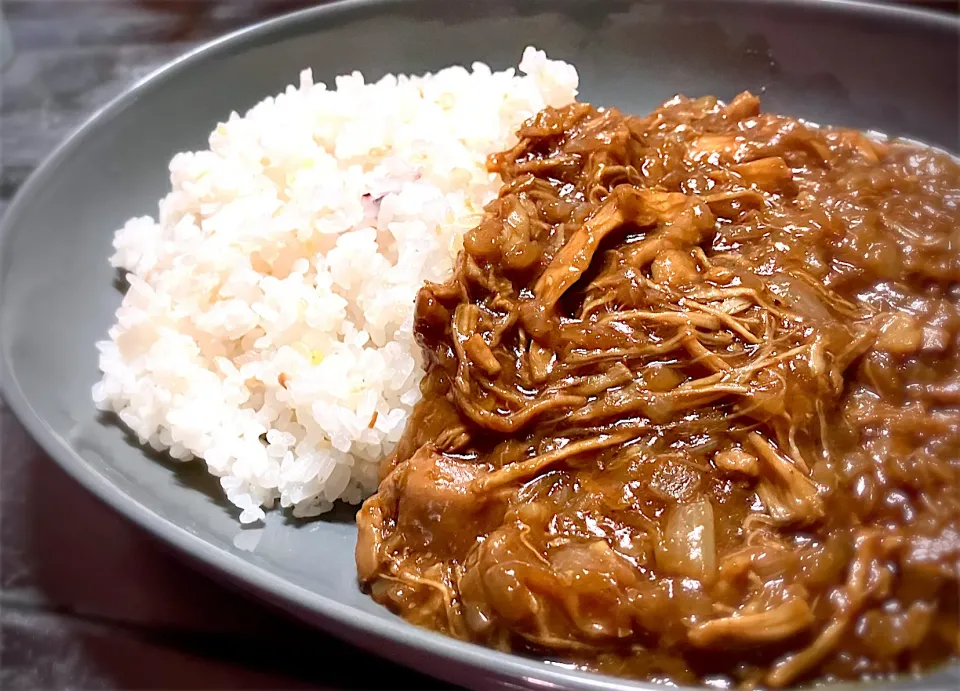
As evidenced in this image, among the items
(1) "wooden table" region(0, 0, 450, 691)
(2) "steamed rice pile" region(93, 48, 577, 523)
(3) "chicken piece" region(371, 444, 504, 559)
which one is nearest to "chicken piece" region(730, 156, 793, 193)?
(2) "steamed rice pile" region(93, 48, 577, 523)

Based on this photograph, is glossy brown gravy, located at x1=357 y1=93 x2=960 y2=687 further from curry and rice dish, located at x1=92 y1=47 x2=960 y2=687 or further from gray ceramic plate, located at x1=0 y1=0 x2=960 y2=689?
gray ceramic plate, located at x1=0 y1=0 x2=960 y2=689

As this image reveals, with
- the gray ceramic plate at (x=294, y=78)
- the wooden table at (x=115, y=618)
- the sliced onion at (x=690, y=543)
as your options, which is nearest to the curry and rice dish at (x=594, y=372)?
→ the sliced onion at (x=690, y=543)

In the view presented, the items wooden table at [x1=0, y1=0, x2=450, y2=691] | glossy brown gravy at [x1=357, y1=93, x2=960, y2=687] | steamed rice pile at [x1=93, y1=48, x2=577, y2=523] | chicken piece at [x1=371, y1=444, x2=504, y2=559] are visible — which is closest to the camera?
glossy brown gravy at [x1=357, y1=93, x2=960, y2=687]

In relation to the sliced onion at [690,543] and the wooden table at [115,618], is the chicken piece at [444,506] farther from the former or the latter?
the wooden table at [115,618]

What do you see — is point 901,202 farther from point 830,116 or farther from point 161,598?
point 161,598

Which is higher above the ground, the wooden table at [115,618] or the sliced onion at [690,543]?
the sliced onion at [690,543]

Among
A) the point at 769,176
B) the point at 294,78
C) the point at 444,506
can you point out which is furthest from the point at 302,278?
the point at 769,176

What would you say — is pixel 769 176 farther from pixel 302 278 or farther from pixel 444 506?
pixel 302 278
